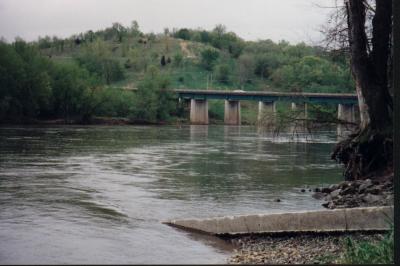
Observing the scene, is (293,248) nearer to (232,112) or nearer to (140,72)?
(232,112)

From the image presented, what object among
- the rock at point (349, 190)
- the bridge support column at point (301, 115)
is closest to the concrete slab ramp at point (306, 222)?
the rock at point (349, 190)

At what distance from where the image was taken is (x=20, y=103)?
201ft

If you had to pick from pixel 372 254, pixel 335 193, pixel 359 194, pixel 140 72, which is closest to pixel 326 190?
pixel 335 193

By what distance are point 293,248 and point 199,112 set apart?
279 ft

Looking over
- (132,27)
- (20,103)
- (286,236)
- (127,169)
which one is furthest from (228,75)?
(286,236)

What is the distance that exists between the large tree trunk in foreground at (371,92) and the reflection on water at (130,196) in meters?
2.00

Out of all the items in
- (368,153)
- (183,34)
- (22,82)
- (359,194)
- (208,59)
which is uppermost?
(183,34)

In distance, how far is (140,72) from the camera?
412 ft

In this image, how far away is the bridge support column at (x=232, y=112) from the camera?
3757 inches

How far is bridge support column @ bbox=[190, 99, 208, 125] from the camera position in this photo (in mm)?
94812

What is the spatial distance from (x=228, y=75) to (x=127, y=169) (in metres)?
104

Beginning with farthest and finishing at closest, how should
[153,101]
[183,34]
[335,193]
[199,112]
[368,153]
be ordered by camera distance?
[183,34], [199,112], [153,101], [368,153], [335,193]

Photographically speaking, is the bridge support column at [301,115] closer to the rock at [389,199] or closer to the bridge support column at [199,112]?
the rock at [389,199]

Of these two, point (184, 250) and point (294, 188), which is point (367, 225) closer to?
point (184, 250)
